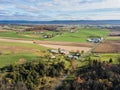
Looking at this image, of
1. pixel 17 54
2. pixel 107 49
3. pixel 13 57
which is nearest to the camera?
pixel 13 57

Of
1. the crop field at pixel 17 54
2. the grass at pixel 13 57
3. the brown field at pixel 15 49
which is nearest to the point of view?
the grass at pixel 13 57

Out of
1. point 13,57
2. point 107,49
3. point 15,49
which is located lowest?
point 107,49

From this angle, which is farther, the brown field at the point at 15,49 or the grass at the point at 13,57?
the brown field at the point at 15,49

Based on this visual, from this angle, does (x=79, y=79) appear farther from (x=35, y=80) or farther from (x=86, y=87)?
(x=35, y=80)

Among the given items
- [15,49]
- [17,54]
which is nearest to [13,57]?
[17,54]

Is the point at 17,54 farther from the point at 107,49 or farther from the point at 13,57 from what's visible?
Answer: the point at 107,49

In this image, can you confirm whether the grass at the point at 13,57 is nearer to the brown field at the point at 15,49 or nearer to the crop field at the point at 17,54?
the crop field at the point at 17,54

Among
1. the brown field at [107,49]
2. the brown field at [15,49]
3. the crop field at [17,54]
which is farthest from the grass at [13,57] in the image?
the brown field at [107,49]

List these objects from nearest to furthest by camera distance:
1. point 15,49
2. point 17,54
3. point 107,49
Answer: point 17,54, point 15,49, point 107,49

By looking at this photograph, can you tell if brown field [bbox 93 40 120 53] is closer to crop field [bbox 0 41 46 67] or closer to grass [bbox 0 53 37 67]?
crop field [bbox 0 41 46 67]

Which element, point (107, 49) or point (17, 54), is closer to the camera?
point (17, 54)

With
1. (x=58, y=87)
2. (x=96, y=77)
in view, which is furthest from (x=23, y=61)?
(x=96, y=77)

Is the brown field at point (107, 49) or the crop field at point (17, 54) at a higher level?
the crop field at point (17, 54)
